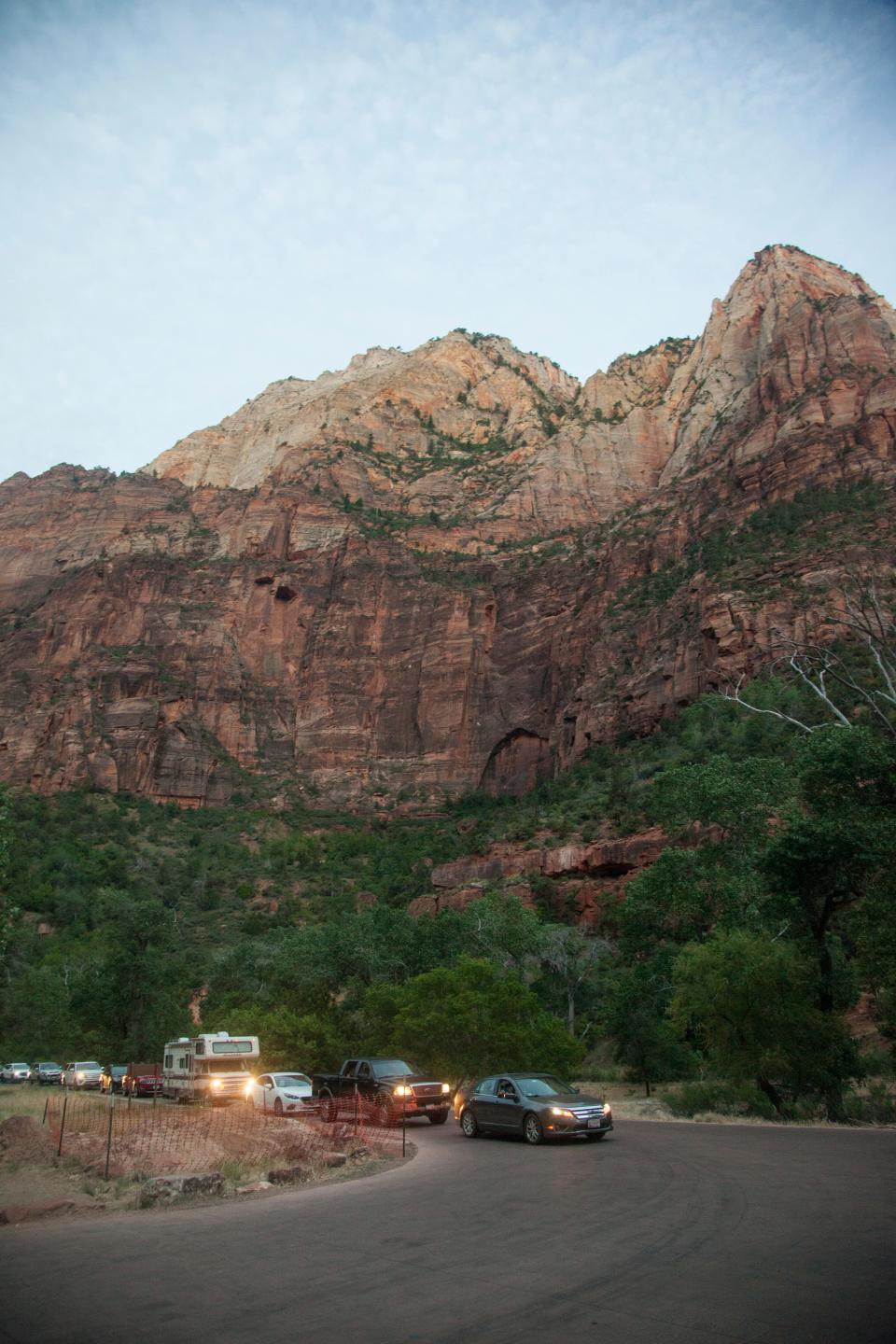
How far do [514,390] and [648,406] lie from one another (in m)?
31.2

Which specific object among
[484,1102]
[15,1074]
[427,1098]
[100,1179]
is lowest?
[15,1074]

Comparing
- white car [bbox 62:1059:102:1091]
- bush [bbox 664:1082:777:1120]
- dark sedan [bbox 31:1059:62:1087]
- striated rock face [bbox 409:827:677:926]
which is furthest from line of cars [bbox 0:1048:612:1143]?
striated rock face [bbox 409:827:677:926]

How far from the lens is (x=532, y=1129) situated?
16250mm

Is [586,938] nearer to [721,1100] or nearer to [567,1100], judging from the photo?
[721,1100]

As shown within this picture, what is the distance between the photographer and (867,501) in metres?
75.4

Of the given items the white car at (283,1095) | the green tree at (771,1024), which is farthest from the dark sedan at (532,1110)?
the white car at (283,1095)

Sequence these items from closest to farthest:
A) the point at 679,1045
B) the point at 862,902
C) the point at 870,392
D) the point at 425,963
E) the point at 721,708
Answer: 1. the point at 862,902
2. the point at 679,1045
3. the point at 425,963
4. the point at 721,708
5. the point at 870,392

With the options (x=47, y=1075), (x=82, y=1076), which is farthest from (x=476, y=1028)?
(x=47, y=1075)

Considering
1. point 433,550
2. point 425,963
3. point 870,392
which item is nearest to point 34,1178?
point 425,963

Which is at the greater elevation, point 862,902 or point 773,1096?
point 862,902

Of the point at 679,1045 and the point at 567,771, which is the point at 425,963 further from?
the point at 567,771

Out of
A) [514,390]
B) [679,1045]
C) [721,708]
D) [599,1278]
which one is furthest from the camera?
[514,390]

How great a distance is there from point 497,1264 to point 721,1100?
17803 millimetres

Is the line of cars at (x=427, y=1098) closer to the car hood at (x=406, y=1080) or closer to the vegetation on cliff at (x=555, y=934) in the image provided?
the car hood at (x=406, y=1080)
